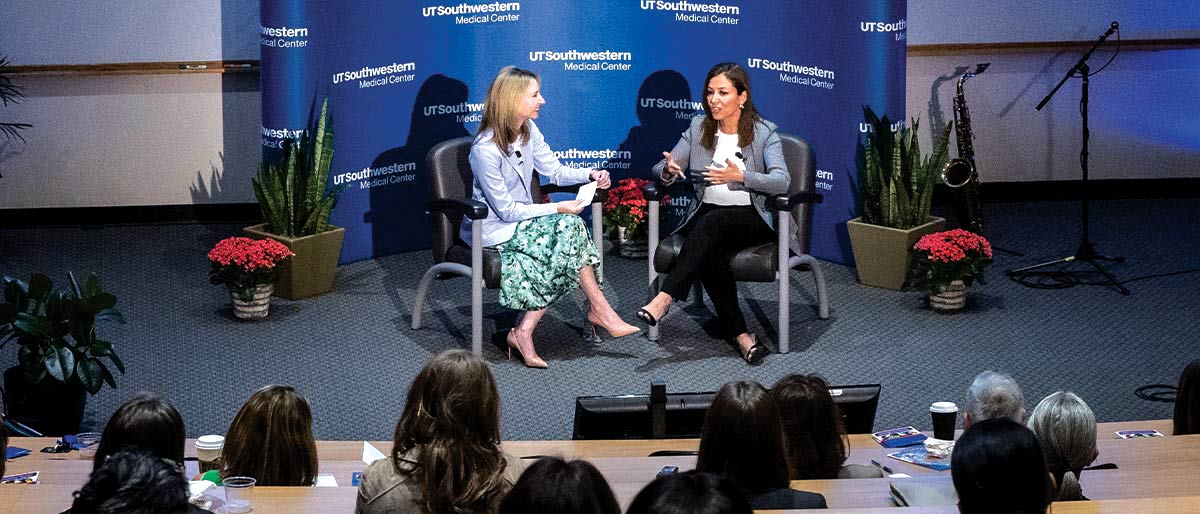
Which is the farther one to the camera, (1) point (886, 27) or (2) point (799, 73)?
(2) point (799, 73)

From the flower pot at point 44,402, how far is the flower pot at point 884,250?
3.75 m

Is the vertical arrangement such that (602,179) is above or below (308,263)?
above

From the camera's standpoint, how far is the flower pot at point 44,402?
16.1 ft

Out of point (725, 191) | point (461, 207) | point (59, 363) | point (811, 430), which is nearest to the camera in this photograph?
point (811, 430)

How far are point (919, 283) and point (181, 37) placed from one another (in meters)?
4.21

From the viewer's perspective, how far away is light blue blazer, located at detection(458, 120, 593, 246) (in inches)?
236

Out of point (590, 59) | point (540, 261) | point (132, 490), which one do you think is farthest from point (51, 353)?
point (590, 59)

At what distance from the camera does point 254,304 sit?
6.55m

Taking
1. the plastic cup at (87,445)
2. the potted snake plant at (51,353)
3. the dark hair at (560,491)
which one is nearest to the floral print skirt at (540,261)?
the potted snake plant at (51,353)

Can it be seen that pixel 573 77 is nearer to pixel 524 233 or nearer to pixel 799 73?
pixel 799 73

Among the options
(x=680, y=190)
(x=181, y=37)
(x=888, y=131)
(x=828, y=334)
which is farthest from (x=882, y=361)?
(x=181, y=37)

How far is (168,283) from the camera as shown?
7152mm

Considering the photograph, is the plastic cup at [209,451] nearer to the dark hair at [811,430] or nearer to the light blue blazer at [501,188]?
the dark hair at [811,430]

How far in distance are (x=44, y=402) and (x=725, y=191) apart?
2.82 meters
